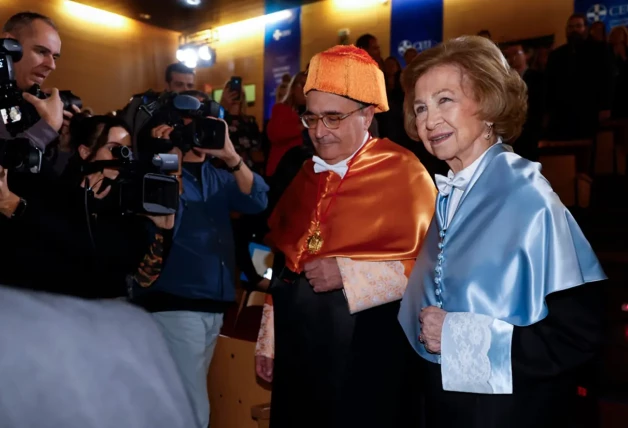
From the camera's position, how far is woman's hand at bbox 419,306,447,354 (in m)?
1.37

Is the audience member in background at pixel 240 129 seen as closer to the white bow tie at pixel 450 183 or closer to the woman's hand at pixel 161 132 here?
the woman's hand at pixel 161 132

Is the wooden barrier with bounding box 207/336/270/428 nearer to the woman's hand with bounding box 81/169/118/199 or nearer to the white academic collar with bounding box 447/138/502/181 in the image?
the woman's hand with bounding box 81/169/118/199

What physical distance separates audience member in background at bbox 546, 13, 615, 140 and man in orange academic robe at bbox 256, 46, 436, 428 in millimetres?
4636

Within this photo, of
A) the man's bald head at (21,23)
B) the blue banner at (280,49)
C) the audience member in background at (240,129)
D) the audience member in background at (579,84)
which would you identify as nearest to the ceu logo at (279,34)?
the blue banner at (280,49)

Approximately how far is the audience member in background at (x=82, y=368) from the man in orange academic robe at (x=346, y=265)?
3.97 ft

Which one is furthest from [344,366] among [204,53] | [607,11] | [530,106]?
[204,53]

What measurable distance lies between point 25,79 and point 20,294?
2079 millimetres

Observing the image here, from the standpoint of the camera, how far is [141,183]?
197 centimetres

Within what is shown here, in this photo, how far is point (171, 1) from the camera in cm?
1119

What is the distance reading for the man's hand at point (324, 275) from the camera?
1.85 m

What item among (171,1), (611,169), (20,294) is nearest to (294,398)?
(20,294)

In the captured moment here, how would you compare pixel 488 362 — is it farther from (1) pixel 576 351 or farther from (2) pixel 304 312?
(2) pixel 304 312

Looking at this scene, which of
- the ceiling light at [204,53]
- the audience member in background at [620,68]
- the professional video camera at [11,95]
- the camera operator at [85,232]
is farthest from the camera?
the ceiling light at [204,53]

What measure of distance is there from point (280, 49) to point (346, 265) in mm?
10157
